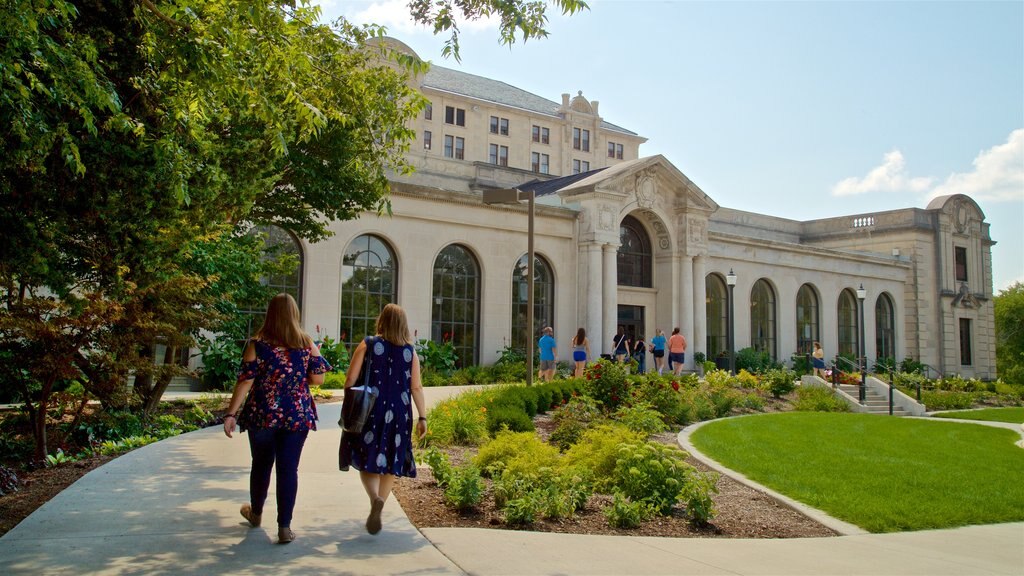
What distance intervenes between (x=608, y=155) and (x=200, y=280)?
61.4m

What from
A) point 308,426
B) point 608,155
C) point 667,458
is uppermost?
point 608,155

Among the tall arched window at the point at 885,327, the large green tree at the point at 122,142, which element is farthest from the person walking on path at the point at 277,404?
the tall arched window at the point at 885,327

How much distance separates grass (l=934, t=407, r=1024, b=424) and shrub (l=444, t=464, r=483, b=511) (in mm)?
19922

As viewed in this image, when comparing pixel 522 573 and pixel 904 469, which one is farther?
pixel 904 469

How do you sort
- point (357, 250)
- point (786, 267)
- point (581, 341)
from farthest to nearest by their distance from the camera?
point (786, 267) → point (357, 250) → point (581, 341)

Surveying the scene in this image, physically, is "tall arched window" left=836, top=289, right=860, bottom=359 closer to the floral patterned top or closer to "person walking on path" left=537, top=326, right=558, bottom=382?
"person walking on path" left=537, top=326, right=558, bottom=382

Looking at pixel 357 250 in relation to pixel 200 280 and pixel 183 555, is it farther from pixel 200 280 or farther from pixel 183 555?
pixel 183 555

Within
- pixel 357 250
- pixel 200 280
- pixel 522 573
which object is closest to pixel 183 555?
pixel 522 573

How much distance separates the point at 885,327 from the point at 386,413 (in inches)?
1709

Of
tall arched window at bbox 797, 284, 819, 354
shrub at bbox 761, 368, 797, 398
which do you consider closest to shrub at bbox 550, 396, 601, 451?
shrub at bbox 761, 368, 797, 398

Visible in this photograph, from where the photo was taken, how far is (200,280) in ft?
37.6

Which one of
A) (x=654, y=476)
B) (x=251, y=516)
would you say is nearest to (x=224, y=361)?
(x=251, y=516)

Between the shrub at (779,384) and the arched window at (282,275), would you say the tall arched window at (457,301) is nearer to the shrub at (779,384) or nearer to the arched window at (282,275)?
the arched window at (282,275)

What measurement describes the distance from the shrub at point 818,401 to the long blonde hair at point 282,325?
717 inches
